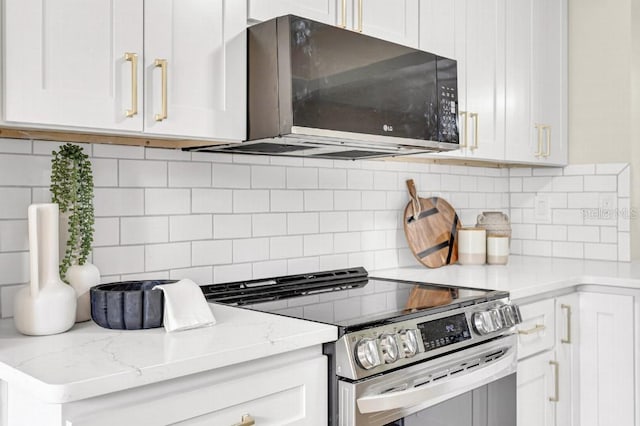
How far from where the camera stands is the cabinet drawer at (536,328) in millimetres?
2197

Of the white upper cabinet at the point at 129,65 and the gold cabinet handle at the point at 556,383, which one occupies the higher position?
the white upper cabinet at the point at 129,65

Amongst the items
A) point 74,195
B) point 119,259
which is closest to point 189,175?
point 119,259

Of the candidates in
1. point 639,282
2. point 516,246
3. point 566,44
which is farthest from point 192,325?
point 566,44

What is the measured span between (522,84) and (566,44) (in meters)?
0.61

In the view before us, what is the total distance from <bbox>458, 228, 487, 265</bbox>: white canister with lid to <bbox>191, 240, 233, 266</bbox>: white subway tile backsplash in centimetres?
126

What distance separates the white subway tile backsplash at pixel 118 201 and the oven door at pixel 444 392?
0.83 m

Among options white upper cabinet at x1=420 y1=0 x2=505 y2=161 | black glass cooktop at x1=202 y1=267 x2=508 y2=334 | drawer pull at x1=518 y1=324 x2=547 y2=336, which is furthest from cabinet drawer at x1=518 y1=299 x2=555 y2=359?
white upper cabinet at x1=420 y1=0 x2=505 y2=161

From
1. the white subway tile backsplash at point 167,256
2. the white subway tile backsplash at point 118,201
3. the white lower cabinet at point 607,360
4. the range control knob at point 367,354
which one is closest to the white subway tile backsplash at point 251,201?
the white subway tile backsplash at point 167,256

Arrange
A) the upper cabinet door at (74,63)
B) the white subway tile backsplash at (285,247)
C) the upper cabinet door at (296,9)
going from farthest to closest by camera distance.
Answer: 1. the white subway tile backsplash at (285,247)
2. the upper cabinet door at (296,9)
3. the upper cabinet door at (74,63)

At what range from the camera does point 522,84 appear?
2.85 m

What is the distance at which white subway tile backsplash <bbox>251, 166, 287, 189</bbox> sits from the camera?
6.94 feet

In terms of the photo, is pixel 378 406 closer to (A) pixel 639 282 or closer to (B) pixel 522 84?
(A) pixel 639 282

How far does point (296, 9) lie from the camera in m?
1.82

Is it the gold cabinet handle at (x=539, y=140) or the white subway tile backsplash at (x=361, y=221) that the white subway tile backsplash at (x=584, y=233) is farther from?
the white subway tile backsplash at (x=361, y=221)
